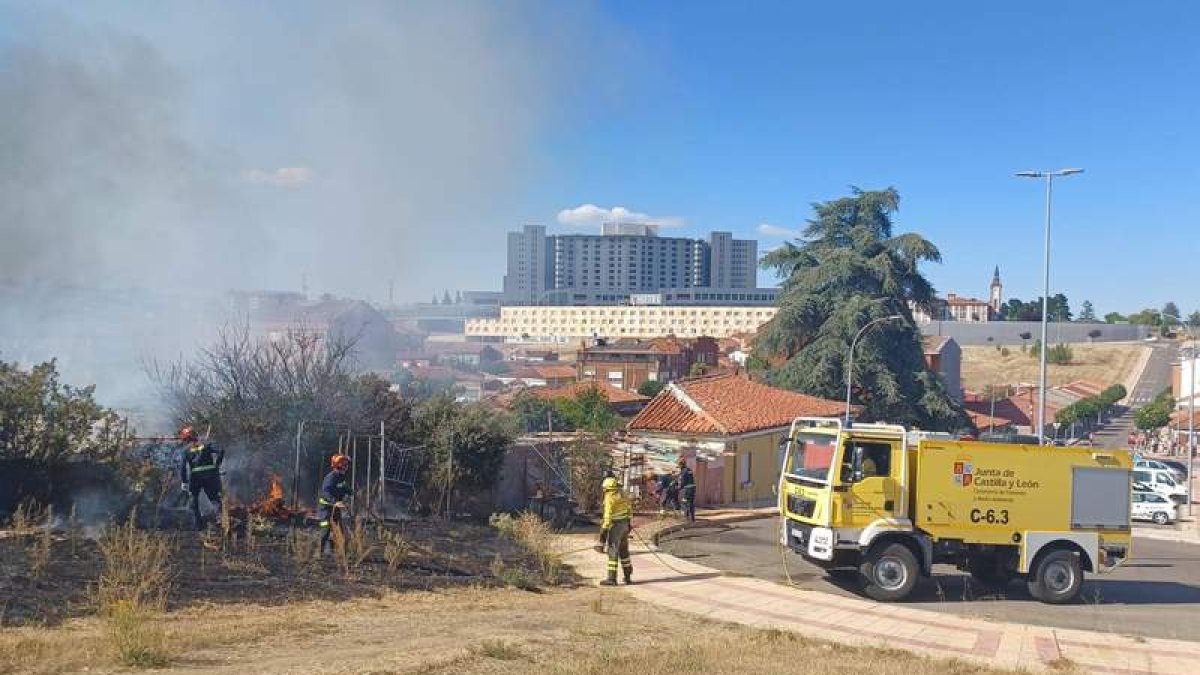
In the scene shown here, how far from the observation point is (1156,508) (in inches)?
1065

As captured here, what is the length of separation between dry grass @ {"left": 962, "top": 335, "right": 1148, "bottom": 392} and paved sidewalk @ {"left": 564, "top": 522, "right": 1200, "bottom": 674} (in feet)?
301

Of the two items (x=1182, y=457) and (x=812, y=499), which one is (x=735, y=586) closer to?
(x=812, y=499)

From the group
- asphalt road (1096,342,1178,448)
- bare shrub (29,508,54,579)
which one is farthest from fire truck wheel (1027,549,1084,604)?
asphalt road (1096,342,1178,448)

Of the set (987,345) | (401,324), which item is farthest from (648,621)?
(987,345)

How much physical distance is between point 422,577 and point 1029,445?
900cm

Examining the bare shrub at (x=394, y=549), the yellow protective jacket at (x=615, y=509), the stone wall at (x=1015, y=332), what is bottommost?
the bare shrub at (x=394, y=549)

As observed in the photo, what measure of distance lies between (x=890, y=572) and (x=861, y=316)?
2749cm

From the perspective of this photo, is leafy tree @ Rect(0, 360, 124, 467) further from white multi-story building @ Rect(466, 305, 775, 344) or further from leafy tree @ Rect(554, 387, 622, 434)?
white multi-story building @ Rect(466, 305, 775, 344)

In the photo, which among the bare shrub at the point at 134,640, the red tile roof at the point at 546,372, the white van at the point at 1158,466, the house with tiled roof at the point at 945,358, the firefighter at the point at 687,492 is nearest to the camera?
the bare shrub at the point at 134,640

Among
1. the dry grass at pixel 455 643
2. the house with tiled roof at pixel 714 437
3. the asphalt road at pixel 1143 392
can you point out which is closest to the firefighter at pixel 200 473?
the dry grass at pixel 455 643

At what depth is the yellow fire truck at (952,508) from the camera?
542 inches

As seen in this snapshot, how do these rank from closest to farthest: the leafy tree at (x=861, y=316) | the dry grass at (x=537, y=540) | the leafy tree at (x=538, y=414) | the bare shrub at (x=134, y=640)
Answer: the bare shrub at (x=134, y=640) → the dry grass at (x=537, y=540) → the leafy tree at (x=538, y=414) → the leafy tree at (x=861, y=316)

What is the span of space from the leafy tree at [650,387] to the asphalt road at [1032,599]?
45.9m

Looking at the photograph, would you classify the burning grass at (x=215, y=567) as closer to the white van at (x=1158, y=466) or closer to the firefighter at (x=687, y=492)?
the firefighter at (x=687, y=492)
